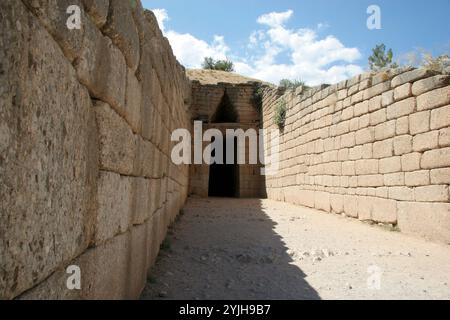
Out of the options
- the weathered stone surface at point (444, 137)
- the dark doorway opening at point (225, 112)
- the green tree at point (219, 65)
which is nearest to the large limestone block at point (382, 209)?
the weathered stone surface at point (444, 137)

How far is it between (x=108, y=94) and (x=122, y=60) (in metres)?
0.43

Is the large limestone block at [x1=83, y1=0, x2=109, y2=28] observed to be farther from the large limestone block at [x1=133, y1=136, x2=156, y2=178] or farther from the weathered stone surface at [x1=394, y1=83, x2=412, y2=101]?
the weathered stone surface at [x1=394, y1=83, x2=412, y2=101]

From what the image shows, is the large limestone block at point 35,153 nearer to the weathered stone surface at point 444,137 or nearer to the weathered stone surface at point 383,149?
the weathered stone surface at point 444,137

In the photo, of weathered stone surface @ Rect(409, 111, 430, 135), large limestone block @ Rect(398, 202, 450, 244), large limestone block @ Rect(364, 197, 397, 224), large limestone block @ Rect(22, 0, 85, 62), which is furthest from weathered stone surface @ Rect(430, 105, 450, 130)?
large limestone block @ Rect(22, 0, 85, 62)

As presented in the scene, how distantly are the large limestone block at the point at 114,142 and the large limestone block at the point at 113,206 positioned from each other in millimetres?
63

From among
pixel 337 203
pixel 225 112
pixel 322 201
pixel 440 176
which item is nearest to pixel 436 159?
pixel 440 176

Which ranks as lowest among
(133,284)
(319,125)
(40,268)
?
(133,284)

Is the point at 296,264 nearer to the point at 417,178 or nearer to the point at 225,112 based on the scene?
the point at 417,178

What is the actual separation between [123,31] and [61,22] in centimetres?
99

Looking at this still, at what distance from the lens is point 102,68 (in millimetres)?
1953

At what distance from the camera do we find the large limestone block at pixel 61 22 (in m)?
1.20

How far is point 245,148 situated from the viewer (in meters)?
15.7

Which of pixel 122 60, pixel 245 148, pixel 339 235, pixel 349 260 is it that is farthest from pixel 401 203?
pixel 245 148
